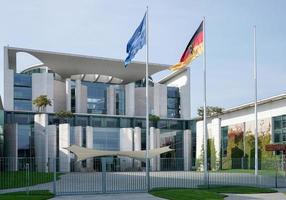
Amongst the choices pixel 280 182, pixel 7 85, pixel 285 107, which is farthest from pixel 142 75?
pixel 280 182

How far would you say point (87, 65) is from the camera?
300 feet

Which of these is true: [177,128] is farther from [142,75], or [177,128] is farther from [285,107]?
[285,107]

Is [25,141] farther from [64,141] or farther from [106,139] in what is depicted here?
[106,139]

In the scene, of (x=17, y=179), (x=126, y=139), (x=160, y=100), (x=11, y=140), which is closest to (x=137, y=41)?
(x=17, y=179)

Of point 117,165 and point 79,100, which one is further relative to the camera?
point 79,100

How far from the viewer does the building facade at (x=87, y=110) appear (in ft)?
246

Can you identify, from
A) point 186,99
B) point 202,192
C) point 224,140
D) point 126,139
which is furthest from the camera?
point 186,99

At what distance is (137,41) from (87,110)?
5989 cm

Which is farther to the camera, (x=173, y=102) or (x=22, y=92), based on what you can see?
(x=173, y=102)

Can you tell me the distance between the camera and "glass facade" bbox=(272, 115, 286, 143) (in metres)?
66.3

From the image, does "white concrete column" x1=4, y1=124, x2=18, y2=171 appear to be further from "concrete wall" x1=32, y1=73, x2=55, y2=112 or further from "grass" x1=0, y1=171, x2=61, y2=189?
"grass" x1=0, y1=171, x2=61, y2=189

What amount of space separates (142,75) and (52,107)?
21.0m

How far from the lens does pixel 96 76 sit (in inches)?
3989

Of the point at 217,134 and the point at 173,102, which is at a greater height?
the point at 173,102
